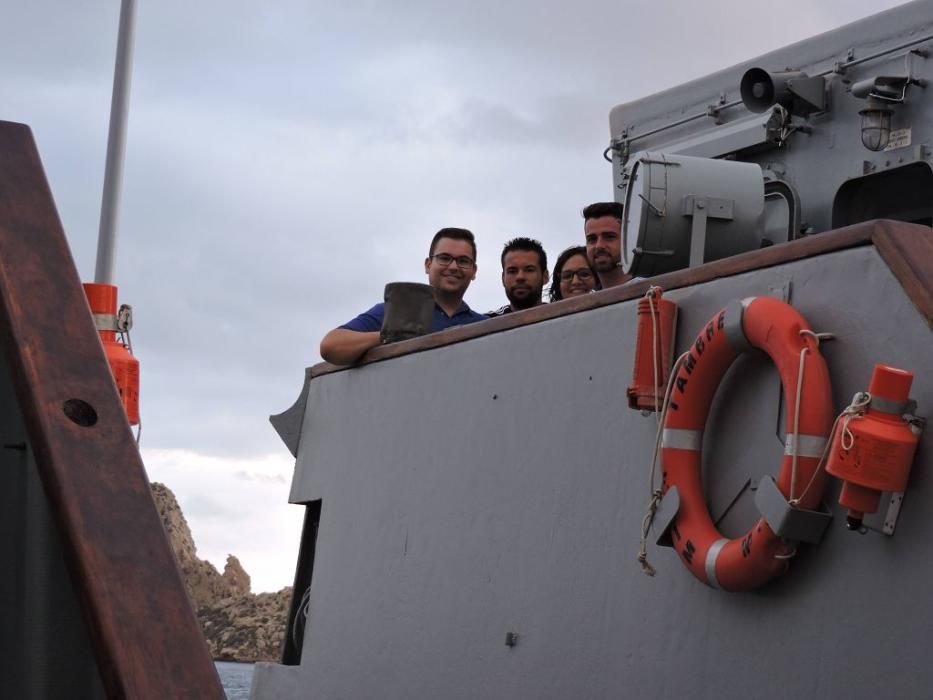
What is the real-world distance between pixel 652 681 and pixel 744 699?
395mm

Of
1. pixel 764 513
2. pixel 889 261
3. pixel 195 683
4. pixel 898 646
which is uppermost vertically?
pixel 889 261

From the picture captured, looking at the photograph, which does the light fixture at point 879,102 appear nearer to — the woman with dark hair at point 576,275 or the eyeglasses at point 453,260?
the woman with dark hair at point 576,275

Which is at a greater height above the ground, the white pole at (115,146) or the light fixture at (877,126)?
the white pole at (115,146)

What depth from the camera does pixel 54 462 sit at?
69.3 inches

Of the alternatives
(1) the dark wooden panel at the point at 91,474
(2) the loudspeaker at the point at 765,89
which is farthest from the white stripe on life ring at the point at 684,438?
(2) the loudspeaker at the point at 765,89

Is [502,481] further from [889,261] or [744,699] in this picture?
[889,261]

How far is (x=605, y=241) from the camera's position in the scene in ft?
18.6

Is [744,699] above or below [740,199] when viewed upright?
below

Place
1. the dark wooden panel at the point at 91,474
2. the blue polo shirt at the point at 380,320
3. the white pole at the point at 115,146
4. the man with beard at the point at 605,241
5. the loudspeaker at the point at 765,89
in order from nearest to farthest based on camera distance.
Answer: the dark wooden panel at the point at 91,474, the loudspeaker at the point at 765,89, the man with beard at the point at 605,241, the blue polo shirt at the point at 380,320, the white pole at the point at 115,146

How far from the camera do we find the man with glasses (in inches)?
240

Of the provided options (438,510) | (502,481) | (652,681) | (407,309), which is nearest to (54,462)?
(652,681)

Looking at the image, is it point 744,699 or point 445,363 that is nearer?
point 744,699

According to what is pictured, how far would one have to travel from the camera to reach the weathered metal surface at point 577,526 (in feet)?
10.6

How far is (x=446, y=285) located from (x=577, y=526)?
209cm
